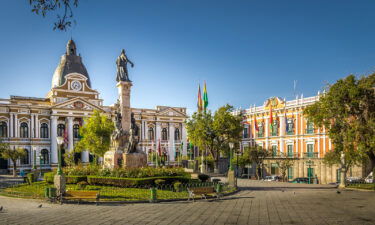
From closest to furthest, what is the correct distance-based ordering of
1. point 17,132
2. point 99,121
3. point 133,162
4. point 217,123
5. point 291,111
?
point 133,162
point 217,123
point 291,111
point 99,121
point 17,132

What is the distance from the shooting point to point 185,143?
7069 centimetres

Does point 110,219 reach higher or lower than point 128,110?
lower

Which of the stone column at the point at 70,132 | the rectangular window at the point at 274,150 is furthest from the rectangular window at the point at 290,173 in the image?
the stone column at the point at 70,132

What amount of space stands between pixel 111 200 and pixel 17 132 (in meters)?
43.5

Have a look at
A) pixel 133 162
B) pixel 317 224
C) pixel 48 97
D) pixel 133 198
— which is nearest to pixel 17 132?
pixel 48 97

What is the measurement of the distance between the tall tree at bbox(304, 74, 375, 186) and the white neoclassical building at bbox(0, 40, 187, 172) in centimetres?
2922

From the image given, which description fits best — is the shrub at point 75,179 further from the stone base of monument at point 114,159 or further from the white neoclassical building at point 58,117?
the white neoclassical building at point 58,117

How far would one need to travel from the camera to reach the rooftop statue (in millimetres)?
27922

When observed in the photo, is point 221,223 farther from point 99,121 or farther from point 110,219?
point 99,121

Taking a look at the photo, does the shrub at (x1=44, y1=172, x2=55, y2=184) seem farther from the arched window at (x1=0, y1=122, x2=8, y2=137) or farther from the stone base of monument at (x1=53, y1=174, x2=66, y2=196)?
the arched window at (x1=0, y1=122, x2=8, y2=137)

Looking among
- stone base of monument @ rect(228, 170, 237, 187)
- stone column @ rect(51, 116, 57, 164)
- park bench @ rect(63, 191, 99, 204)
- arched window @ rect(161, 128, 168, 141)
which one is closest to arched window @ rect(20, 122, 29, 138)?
stone column @ rect(51, 116, 57, 164)

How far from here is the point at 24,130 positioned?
183ft

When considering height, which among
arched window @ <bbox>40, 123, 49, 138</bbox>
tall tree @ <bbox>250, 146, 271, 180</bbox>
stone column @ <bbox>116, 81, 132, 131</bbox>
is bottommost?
tall tree @ <bbox>250, 146, 271, 180</bbox>

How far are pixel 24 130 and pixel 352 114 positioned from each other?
48912 millimetres
